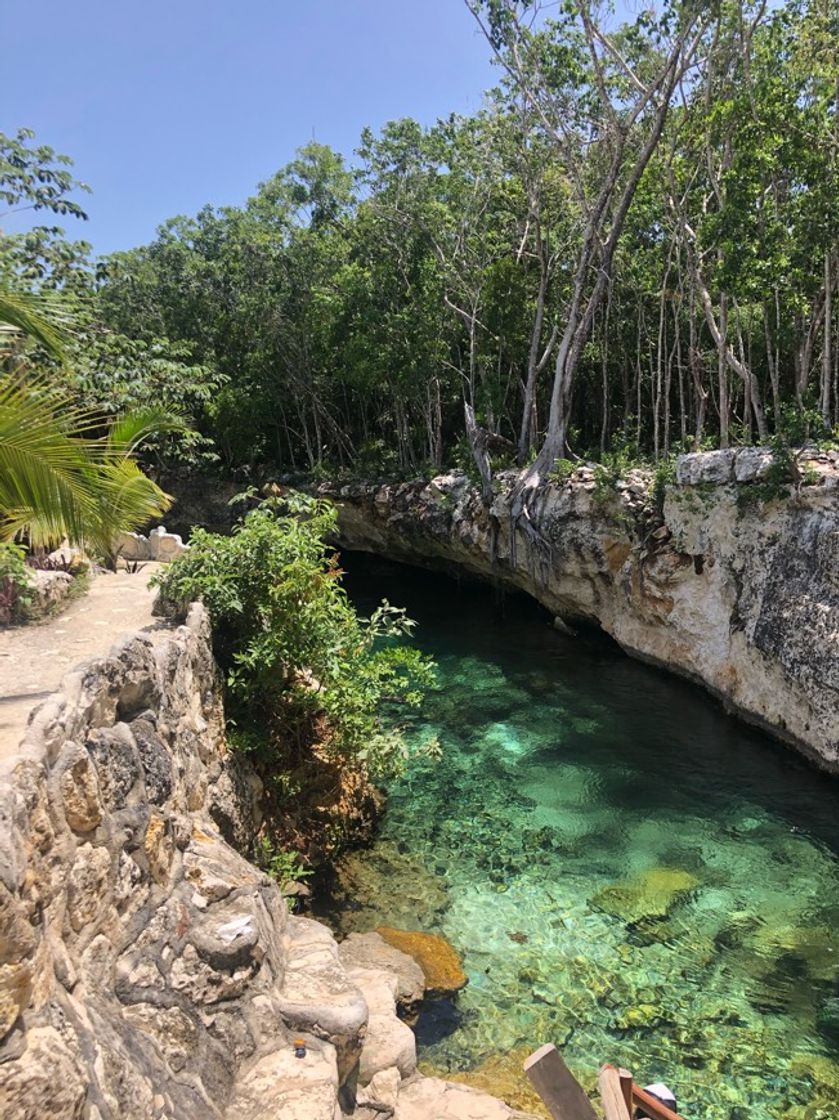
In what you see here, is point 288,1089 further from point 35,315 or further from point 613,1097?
point 35,315

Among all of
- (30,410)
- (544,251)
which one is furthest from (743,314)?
(30,410)

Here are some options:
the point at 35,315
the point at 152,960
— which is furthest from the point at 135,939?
the point at 35,315

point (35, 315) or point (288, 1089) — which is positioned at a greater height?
point (35, 315)

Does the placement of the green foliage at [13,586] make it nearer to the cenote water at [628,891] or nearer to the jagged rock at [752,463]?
the cenote water at [628,891]

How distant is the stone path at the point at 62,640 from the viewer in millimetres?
5577

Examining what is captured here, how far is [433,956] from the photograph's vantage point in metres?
7.02

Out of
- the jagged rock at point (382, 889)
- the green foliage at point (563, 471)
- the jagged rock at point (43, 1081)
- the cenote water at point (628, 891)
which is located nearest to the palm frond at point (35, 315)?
the jagged rock at point (43, 1081)

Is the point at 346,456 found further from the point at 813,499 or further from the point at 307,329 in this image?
the point at 813,499

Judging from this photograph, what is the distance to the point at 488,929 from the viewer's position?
7445 mm

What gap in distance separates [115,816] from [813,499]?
998 centimetres

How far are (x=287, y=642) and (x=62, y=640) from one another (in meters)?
2.51

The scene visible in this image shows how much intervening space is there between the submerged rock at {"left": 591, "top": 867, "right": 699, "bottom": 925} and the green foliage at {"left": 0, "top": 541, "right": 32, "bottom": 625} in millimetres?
7229

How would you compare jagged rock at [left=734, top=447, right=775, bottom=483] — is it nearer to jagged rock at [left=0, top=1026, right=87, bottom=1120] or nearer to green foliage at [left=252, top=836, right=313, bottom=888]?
green foliage at [left=252, top=836, right=313, bottom=888]

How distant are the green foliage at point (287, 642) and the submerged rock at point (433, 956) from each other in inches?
64.7
